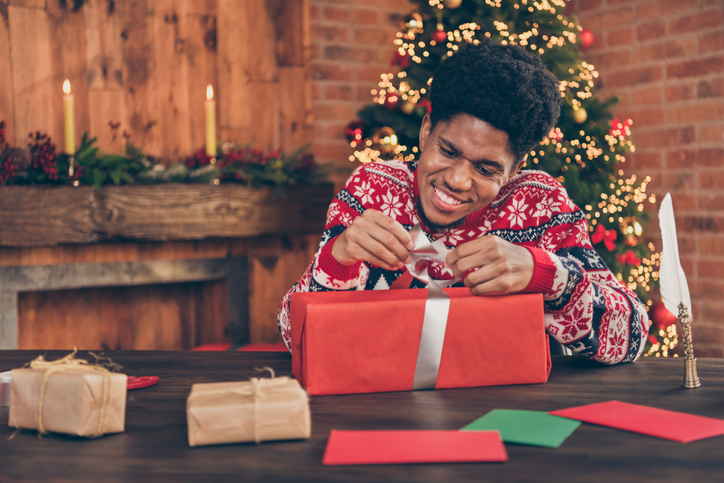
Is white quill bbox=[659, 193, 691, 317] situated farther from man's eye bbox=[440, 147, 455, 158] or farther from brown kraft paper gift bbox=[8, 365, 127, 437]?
brown kraft paper gift bbox=[8, 365, 127, 437]

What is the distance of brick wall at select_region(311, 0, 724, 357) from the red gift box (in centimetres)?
217

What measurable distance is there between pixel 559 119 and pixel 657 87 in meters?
0.65

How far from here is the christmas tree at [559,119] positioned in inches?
97.7

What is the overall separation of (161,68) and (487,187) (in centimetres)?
192

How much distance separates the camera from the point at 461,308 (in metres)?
0.86

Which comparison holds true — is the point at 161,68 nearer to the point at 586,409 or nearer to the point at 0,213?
the point at 0,213

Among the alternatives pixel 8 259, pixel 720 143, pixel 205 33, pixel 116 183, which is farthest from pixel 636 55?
pixel 8 259

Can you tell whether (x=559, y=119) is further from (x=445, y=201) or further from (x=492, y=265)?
(x=492, y=265)

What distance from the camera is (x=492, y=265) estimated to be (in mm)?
904

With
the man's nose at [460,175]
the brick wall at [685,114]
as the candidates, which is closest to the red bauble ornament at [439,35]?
the brick wall at [685,114]

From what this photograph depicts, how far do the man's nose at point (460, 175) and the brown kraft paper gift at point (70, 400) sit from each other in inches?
27.9

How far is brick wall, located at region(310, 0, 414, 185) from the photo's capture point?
302 centimetres

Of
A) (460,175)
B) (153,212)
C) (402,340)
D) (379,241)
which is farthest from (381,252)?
(153,212)

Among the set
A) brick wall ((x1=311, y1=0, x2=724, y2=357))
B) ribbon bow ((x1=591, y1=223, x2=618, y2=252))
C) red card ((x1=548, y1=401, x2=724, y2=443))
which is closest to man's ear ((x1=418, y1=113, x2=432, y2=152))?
red card ((x1=548, y1=401, x2=724, y2=443))
